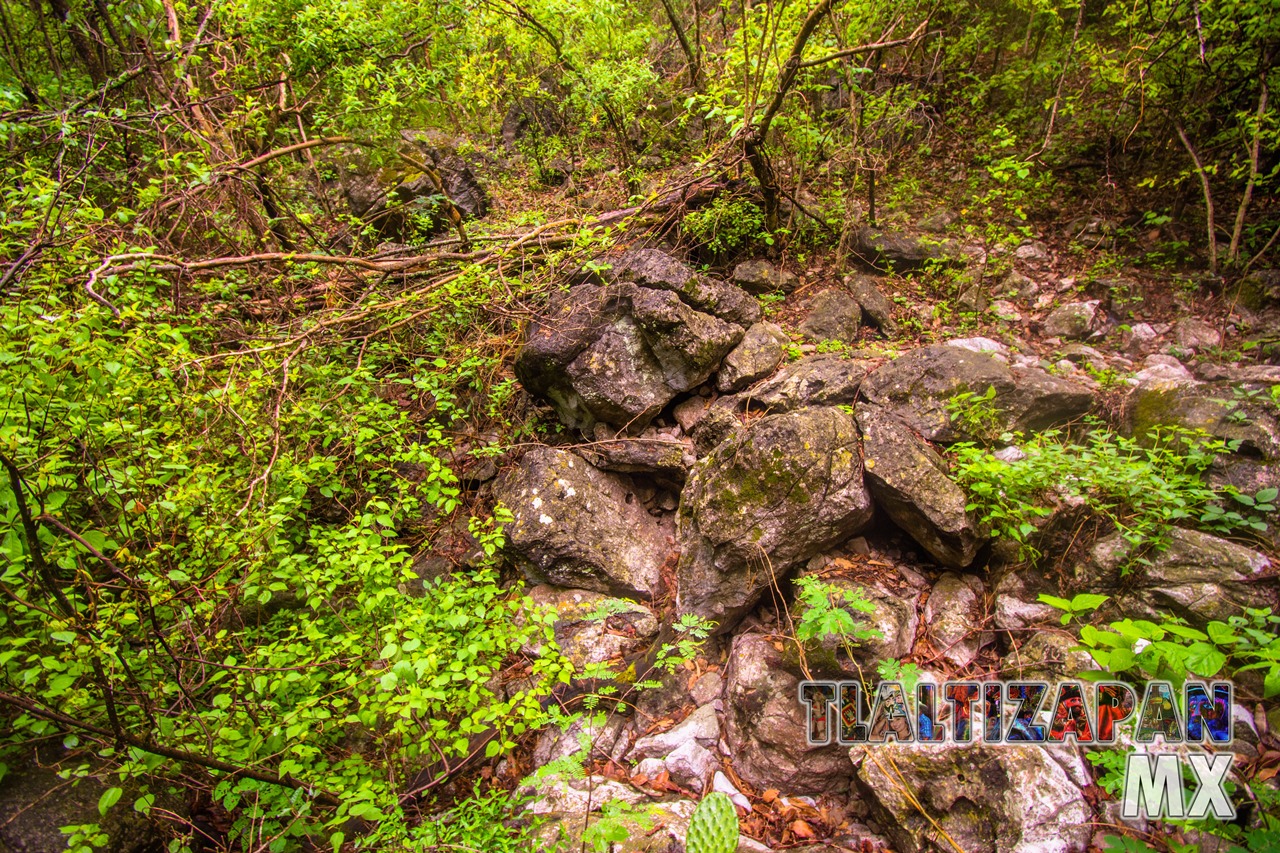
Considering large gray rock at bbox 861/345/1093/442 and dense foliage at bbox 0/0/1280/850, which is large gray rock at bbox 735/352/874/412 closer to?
large gray rock at bbox 861/345/1093/442

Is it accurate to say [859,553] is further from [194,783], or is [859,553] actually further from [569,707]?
[194,783]

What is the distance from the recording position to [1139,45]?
5098mm

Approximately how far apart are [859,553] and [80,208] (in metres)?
5.87

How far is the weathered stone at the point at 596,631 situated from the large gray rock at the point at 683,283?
2.91 meters

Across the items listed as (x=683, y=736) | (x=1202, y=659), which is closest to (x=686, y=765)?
(x=683, y=736)

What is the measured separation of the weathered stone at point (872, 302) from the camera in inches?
211

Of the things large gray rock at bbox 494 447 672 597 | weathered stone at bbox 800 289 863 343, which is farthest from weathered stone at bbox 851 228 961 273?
large gray rock at bbox 494 447 672 597

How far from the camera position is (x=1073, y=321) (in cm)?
512

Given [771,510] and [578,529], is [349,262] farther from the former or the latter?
[771,510]

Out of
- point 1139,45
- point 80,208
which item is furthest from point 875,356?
point 80,208

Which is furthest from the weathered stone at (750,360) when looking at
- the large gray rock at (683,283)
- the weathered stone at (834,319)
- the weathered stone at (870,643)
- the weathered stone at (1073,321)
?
the weathered stone at (1073,321)

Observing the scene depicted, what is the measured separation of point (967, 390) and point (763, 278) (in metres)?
2.63

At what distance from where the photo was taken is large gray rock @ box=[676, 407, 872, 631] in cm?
336

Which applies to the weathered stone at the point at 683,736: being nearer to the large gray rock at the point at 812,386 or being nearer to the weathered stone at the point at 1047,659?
the weathered stone at the point at 1047,659
